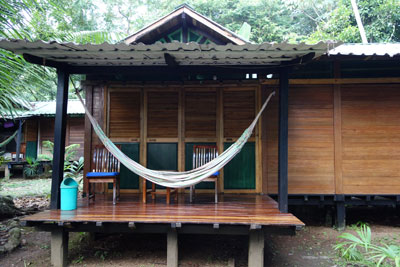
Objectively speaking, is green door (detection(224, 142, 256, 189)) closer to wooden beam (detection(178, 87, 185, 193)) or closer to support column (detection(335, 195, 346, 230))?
wooden beam (detection(178, 87, 185, 193))

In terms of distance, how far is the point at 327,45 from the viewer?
9.17ft

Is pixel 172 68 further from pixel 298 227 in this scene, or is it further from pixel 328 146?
pixel 328 146

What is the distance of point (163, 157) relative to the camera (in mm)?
4539

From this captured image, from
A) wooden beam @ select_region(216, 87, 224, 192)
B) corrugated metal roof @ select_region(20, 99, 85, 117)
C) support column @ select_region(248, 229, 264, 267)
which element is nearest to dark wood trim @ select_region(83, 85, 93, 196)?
wooden beam @ select_region(216, 87, 224, 192)

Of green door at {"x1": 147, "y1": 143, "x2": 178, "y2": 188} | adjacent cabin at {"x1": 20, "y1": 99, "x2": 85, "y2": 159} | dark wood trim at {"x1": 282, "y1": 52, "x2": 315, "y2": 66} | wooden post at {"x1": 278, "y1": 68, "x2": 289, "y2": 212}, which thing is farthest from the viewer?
adjacent cabin at {"x1": 20, "y1": 99, "x2": 85, "y2": 159}

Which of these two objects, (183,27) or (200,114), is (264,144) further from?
(183,27)

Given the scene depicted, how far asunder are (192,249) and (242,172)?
1450 millimetres

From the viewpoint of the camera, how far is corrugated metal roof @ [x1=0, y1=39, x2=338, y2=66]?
2783 millimetres

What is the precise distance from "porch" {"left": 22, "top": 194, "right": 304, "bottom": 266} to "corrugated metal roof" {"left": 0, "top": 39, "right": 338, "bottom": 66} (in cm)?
173

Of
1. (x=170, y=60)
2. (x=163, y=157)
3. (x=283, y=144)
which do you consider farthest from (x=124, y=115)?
(x=283, y=144)

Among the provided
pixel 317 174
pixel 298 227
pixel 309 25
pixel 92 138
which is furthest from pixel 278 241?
pixel 309 25

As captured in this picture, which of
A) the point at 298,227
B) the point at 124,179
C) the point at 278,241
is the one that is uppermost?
the point at 124,179

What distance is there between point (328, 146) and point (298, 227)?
2.03 m

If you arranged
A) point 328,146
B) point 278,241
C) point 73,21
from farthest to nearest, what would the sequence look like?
point 73,21 → point 328,146 → point 278,241
